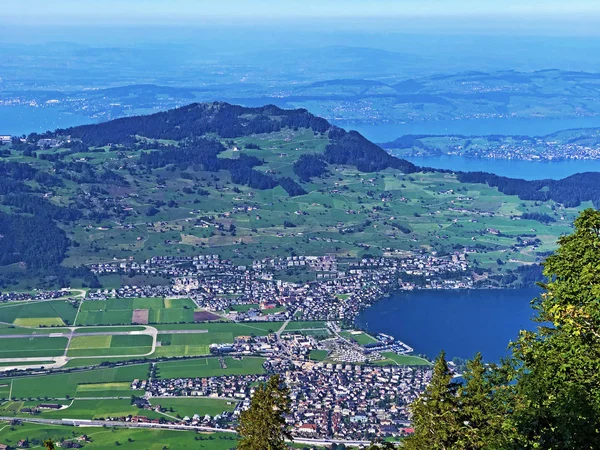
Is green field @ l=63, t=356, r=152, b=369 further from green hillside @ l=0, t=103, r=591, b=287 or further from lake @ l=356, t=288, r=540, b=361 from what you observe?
green hillside @ l=0, t=103, r=591, b=287

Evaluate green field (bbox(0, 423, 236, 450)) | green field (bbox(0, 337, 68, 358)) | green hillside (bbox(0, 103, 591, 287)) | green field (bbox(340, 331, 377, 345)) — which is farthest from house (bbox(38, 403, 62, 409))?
green hillside (bbox(0, 103, 591, 287))

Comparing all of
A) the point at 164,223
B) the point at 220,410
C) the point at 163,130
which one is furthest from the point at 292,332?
the point at 163,130

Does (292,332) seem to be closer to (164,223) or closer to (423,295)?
(423,295)

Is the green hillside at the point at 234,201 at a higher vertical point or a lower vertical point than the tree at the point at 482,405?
lower

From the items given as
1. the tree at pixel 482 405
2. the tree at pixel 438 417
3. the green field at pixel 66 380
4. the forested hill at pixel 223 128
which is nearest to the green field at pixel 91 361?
the green field at pixel 66 380

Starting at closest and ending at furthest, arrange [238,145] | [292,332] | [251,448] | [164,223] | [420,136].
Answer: [251,448] < [292,332] < [164,223] < [238,145] < [420,136]

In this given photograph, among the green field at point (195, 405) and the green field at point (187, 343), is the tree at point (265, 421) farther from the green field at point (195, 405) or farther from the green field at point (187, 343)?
the green field at point (187, 343)
